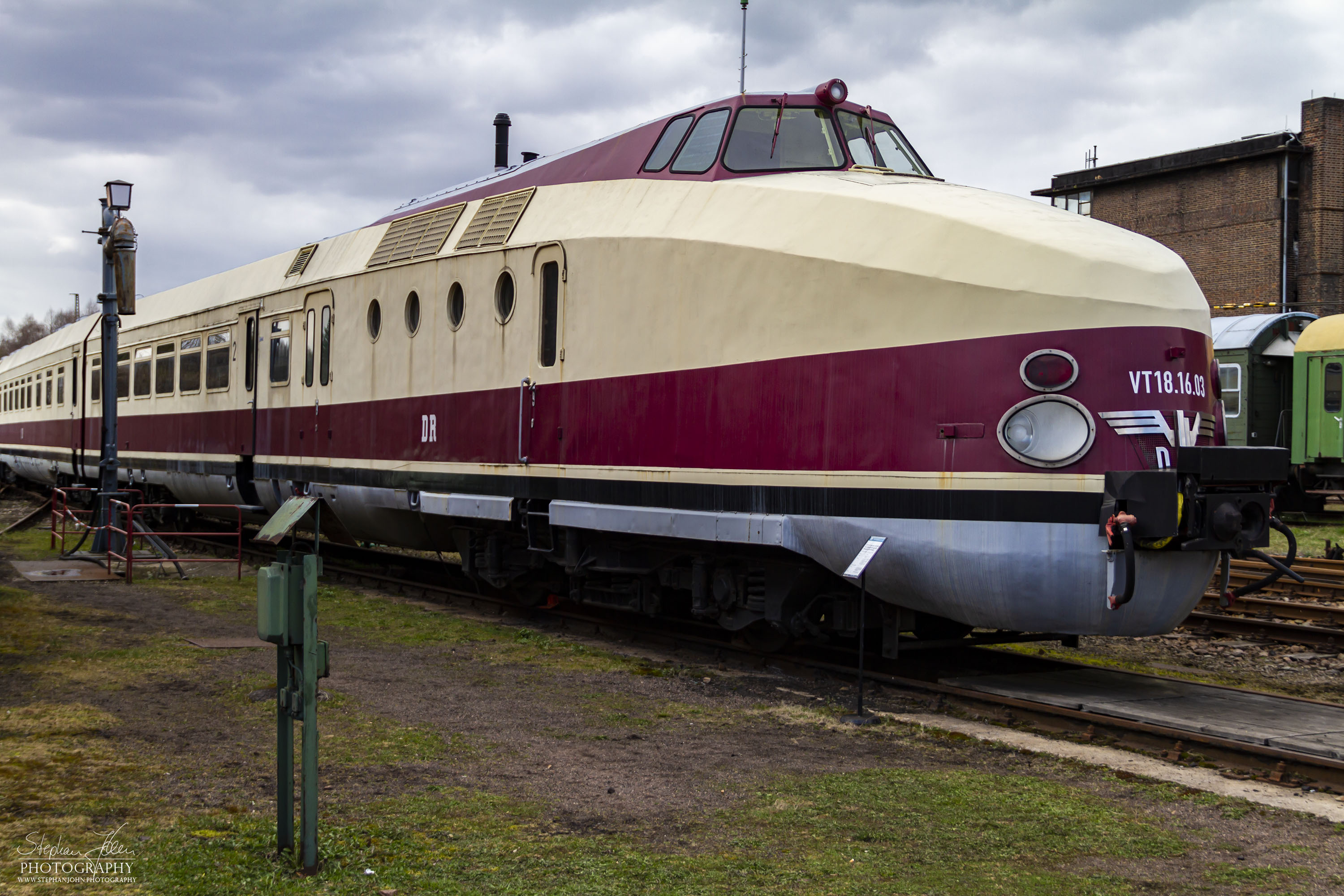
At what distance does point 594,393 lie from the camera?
32.8ft

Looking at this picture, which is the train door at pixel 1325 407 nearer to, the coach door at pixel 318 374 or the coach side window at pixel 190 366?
the coach door at pixel 318 374

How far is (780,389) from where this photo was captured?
28.0 feet

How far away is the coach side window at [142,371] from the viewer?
2080 cm

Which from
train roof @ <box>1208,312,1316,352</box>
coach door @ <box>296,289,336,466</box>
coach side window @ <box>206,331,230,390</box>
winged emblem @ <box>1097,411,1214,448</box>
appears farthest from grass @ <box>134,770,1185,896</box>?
train roof @ <box>1208,312,1316,352</box>

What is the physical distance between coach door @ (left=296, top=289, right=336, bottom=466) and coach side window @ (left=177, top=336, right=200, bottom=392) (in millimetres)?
4366

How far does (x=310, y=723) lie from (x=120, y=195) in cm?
1503

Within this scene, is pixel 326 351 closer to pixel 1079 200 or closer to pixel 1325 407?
pixel 1325 407

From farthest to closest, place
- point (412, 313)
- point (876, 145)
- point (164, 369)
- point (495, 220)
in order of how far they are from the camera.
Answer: point (164, 369) < point (412, 313) < point (495, 220) < point (876, 145)

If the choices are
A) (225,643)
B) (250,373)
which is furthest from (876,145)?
(250,373)

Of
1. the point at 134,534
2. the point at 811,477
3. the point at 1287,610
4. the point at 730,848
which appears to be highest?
the point at 811,477

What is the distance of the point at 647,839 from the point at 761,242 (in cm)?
467

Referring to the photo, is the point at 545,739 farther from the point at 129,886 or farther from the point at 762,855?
the point at 129,886

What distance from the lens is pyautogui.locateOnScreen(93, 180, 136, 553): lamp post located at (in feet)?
56.3

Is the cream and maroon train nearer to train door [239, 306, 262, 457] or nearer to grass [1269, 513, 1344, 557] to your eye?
train door [239, 306, 262, 457]
